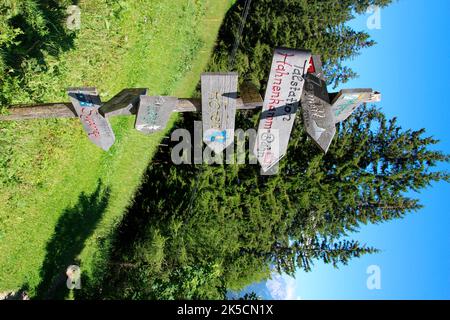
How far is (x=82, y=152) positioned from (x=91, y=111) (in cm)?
736

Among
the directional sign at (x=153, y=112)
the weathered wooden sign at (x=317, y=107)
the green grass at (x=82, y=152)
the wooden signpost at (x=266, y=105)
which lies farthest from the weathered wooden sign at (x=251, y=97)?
the green grass at (x=82, y=152)

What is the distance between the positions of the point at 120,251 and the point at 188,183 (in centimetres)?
306

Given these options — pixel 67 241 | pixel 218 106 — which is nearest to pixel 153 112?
pixel 218 106

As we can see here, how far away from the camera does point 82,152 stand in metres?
13.0

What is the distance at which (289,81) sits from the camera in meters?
5.39

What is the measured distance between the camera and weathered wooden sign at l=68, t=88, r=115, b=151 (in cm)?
596

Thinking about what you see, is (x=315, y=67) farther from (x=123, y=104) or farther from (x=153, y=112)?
(x=123, y=104)

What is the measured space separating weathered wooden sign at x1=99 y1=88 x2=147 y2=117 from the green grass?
3.34 meters

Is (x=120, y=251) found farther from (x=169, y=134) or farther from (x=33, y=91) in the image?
(x=33, y=91)

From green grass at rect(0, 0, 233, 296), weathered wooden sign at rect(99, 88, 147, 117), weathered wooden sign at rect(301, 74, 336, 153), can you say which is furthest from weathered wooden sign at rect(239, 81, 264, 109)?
green grass at rect(0, 0, 233, 296)

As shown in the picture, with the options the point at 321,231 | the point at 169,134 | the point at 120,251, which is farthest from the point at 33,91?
the point at 321,231

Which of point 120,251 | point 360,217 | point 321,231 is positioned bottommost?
point 120,251

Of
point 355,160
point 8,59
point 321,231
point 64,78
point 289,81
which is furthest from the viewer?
point 321,231

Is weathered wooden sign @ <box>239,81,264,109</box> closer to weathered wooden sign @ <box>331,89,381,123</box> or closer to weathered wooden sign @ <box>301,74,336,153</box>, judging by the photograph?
weathered wooden sign @ <box>301,74,336,153</box>
